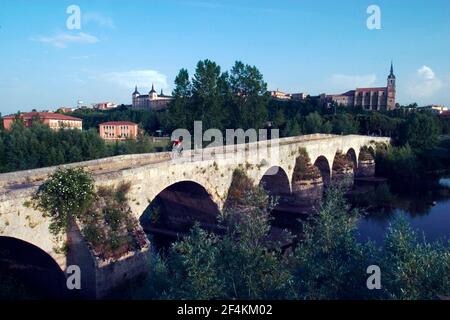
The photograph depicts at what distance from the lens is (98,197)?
11.2 m

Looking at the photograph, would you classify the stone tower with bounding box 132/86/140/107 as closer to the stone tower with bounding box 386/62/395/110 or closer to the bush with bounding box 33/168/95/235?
the stone tower with bounding box 386/62/395/110

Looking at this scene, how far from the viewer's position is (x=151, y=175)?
13.7 m

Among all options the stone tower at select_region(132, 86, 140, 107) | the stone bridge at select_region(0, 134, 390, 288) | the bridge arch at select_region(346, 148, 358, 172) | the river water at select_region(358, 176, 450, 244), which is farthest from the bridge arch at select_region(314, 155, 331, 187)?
the stone tower at select_region(132, 86, 140, 107)

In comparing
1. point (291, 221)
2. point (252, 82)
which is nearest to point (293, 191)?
Result: point (291, 221)

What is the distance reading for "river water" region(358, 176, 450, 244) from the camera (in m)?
18.6

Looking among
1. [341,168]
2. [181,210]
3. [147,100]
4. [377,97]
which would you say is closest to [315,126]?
[341,168]

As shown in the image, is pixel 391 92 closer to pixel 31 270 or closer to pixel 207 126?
pixel 207 126

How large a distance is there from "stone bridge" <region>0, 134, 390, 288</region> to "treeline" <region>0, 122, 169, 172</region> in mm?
11853

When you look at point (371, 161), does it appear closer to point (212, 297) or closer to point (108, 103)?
point (212, 297)

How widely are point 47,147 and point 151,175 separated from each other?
1792 cm

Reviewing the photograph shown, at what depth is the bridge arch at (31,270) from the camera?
34.8 feet
